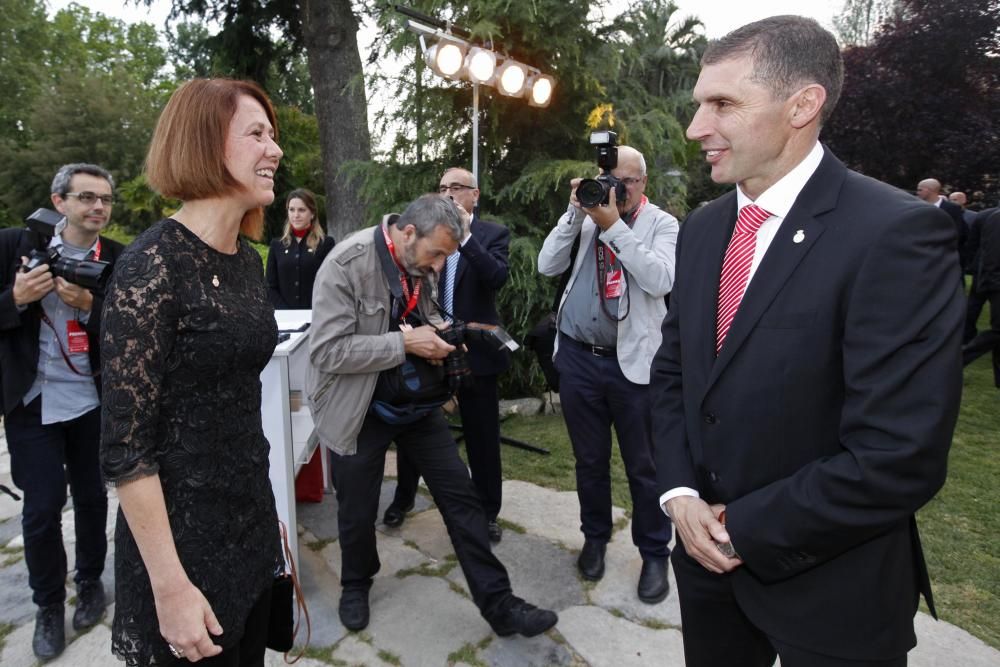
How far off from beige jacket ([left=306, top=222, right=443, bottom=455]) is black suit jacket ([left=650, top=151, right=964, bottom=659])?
4.85 ft

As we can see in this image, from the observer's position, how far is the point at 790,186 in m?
1.55

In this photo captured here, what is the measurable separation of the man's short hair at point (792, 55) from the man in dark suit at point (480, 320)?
2187mm

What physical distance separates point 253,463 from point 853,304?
1.51 metres

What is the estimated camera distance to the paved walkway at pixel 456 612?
275 centimetres

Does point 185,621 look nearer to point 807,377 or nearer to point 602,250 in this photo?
point 807,377

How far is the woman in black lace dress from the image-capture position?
1370 millimetres

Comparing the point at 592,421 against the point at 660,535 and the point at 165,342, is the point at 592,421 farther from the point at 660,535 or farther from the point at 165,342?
the point at 165,342

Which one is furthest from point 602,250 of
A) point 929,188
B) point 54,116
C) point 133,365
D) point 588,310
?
point 54,116

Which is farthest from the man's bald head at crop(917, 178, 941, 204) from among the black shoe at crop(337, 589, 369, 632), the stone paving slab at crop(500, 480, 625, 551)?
the black shoe at crop(337, 589, 369, 632)

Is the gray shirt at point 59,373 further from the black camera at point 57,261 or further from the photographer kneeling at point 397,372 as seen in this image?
the photographer kneeling at point 397,372

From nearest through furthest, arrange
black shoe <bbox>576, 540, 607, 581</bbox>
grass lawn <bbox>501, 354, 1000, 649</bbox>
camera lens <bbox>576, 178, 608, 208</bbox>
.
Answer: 1. camera lens <bbox>576, 178, 608, 208</bbox>
2. grass lawn <bbox>501, 354, 1000, 649</bbox>
3. black shoe <bbox>576, 540, 607, 581</bbox>

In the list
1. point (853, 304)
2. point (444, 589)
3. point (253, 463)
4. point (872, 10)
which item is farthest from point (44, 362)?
point (872, 10)

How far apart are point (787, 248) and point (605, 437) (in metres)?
2.01

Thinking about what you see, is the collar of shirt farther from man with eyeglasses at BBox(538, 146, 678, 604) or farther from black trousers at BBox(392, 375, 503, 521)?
black trousers at BBox(392, 375, 503, 521)
